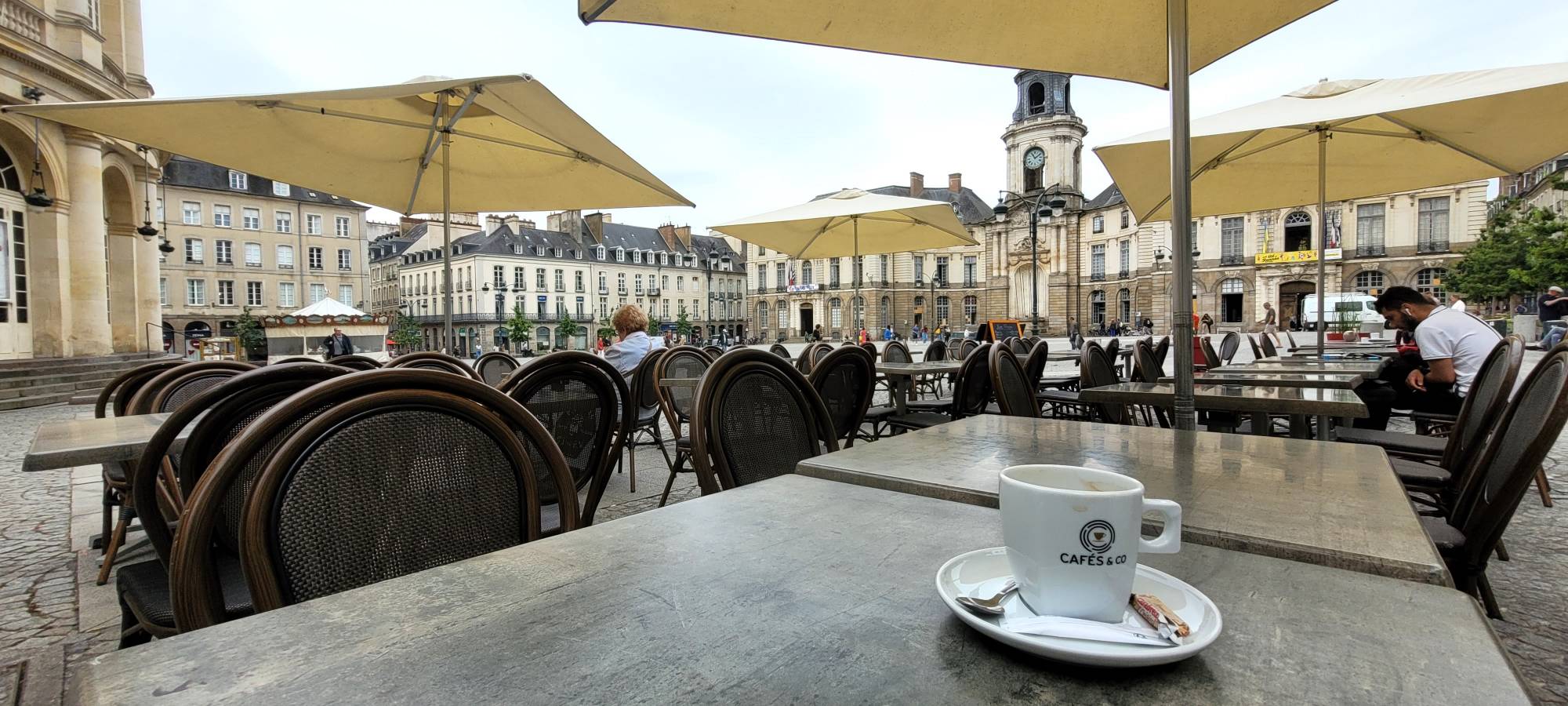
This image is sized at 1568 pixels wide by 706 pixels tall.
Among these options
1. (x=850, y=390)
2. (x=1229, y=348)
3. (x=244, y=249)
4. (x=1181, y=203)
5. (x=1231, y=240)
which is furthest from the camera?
(x=1231, y=240)

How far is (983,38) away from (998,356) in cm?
125

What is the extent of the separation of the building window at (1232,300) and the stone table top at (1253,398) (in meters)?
48.1

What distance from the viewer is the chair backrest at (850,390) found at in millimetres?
3391

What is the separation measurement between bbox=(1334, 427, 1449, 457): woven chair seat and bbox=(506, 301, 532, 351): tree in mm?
52820

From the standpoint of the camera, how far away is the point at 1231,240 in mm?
43062

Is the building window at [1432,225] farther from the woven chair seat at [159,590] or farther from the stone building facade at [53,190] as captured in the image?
the stone building facade at [53,190]

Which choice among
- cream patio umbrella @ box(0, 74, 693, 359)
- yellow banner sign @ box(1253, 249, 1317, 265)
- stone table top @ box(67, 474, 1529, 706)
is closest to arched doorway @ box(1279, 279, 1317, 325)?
yellow banner sign @ box(1253, 249, 1317, 265)

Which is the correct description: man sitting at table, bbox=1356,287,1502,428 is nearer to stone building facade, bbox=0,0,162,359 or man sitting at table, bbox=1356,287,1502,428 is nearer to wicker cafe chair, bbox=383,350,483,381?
wicker cafe chair, bbox=383,350,483,381

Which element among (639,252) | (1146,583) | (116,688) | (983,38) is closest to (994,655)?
(1146,583)

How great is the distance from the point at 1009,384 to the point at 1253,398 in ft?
2.80

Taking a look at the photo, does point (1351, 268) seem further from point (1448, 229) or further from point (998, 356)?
point (998, 356)

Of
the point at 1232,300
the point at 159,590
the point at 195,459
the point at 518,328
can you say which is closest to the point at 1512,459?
the point at 195,459

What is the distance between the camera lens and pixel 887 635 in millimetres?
626

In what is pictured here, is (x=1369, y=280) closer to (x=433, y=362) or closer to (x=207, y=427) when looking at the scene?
(x=433, y=362)
